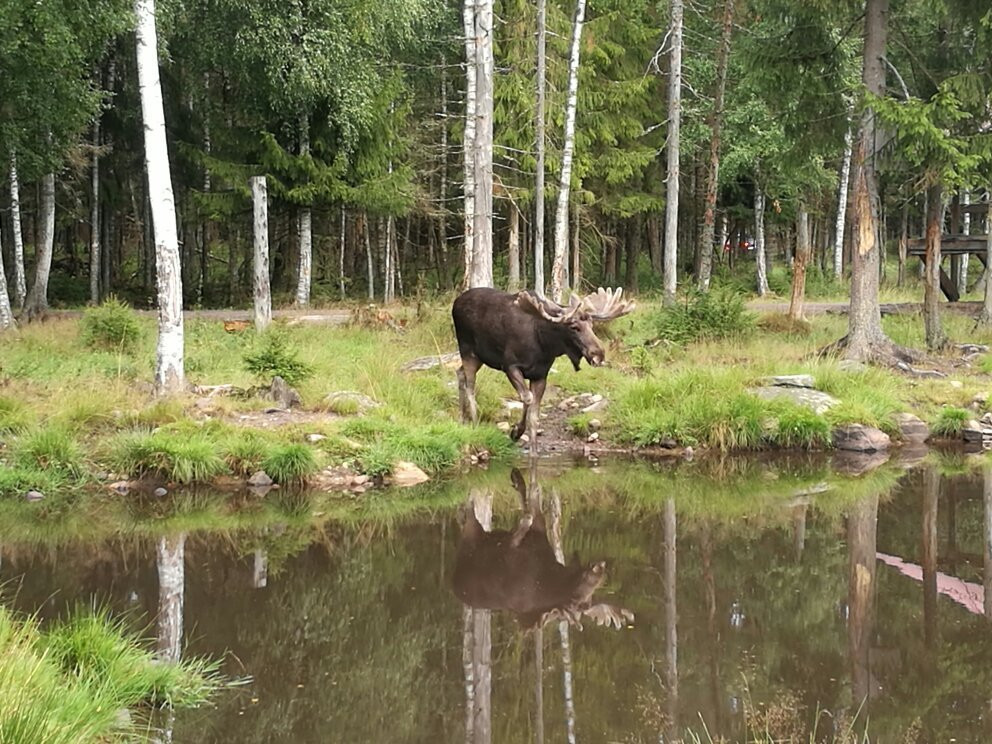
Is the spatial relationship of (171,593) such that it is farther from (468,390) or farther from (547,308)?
(468,390)

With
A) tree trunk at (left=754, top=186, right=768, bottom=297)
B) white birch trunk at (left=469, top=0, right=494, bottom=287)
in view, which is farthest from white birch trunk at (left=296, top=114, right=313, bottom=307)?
tree trunk at (left=754, top=186, right=768, bottom=297)

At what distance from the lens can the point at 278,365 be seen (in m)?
14.0

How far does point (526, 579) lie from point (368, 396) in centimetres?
616

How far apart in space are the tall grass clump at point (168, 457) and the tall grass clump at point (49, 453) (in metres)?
0.40

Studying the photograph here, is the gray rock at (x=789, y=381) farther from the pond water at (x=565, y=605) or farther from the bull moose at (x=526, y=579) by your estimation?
the bull moose at (x=526, y=579)

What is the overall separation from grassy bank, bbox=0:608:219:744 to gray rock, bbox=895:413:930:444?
36.0 ft

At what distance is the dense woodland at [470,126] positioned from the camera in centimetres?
1627

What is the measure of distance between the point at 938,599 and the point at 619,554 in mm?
2648

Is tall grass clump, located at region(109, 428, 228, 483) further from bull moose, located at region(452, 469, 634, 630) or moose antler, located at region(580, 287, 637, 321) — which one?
moose antler, located at region(580, 287, 637, 321)

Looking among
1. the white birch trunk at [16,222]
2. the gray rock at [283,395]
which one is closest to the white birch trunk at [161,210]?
the gray rock at [283,395]

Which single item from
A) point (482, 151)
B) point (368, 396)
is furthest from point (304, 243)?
point (368, 396)

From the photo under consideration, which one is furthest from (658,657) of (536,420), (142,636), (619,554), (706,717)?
(536,420)

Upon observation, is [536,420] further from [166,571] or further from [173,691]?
[173,691]

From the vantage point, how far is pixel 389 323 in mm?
19719
